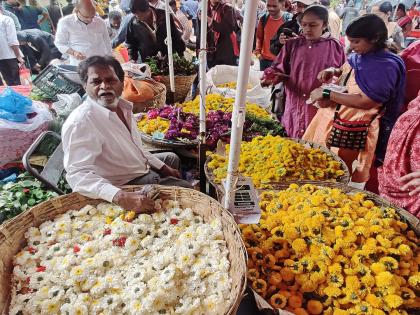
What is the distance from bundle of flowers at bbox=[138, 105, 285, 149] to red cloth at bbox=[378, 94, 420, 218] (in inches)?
49.6

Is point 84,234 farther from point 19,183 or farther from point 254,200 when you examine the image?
point 19,183

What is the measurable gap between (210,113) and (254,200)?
216 centimetres

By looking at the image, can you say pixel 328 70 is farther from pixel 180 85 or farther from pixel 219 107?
pixel 180 85

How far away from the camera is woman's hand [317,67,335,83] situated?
117 inches

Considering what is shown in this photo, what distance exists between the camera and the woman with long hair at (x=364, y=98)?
2.37 meters

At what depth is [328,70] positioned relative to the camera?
297 cm

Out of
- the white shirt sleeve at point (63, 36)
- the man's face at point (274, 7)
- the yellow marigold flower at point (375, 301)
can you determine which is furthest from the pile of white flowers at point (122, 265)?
the man's face at point (274, 7)

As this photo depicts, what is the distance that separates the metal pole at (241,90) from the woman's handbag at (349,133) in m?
1.72

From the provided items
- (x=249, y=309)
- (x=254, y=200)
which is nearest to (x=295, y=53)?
(x=254, y=200)

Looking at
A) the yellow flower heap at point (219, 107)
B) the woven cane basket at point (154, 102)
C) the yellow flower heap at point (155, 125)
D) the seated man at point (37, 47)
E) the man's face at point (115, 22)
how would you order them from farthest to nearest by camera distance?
the man's face at point (115, 22) → the seated man at point (37, 47) → the woven cane basket at point (154, 102) → the yellow flower heap at point (219, 107) → the yellow flower heap at point (155, 125)

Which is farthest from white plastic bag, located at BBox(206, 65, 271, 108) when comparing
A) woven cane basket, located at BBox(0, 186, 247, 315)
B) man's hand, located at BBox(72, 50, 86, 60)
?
woven cane basket, located at BBox(0, 186, 247, 315)

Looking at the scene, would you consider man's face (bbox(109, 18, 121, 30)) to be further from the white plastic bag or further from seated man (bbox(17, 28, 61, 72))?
the white plastic bag

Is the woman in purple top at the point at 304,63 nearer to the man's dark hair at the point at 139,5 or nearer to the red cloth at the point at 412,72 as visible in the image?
the red cloth at the point at 412,72

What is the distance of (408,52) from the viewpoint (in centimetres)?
276
